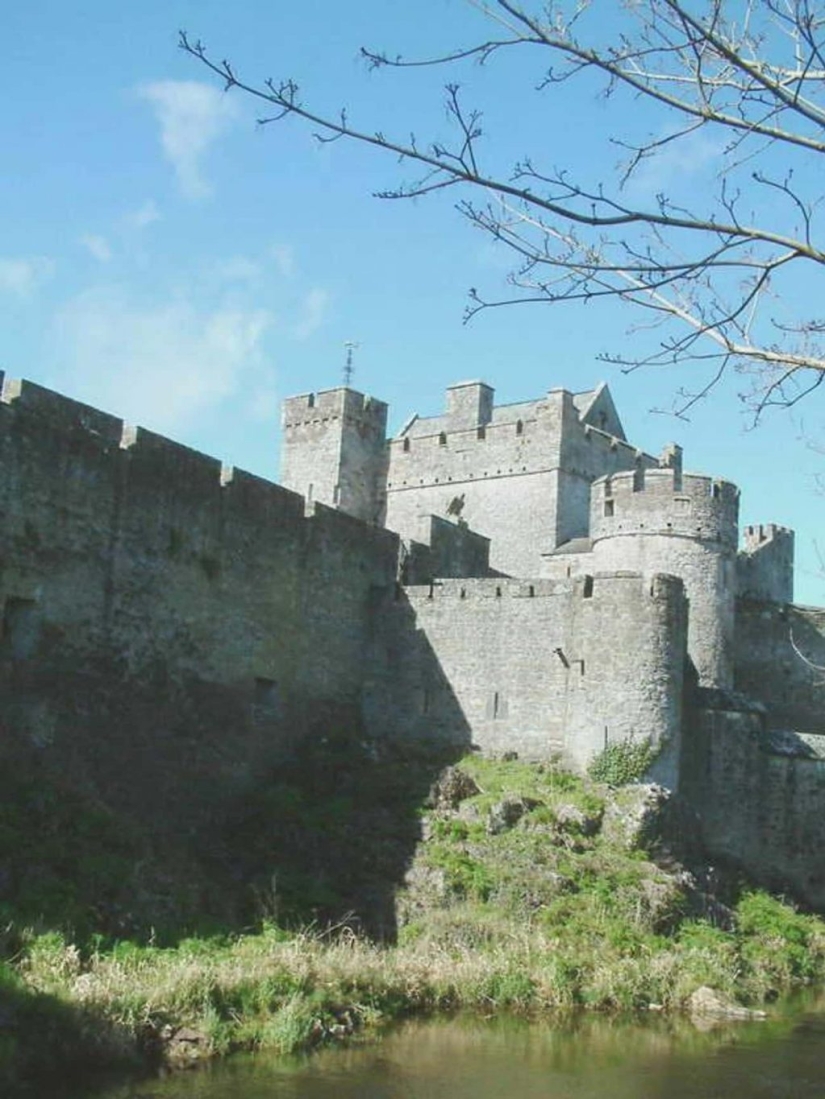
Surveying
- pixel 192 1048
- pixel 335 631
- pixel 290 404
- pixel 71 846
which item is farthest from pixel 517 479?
pixel 192 1048

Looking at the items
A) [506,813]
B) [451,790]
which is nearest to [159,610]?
[451,790]

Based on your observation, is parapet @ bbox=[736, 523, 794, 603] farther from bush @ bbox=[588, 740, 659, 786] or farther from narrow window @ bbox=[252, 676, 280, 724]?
narrow window @ bbox=[252, 676, 280, 724]

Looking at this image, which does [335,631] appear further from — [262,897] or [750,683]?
[750,683]

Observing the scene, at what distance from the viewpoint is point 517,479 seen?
107ft

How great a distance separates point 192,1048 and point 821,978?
11157mm

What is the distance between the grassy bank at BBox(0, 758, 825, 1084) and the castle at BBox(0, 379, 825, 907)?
1740 millimetres

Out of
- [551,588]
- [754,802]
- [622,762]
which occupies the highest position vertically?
[551,588]

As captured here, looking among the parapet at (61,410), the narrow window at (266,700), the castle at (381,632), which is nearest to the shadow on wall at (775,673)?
the castle at (381,632)

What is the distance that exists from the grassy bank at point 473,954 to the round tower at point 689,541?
18.2 feet

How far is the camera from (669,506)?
88.3 feet

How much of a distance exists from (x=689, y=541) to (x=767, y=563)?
9.24 metres

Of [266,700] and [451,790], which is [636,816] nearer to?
[451,790]

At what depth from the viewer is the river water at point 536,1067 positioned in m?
12.7

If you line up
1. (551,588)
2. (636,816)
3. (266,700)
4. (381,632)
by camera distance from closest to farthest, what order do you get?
(636,816) < (266,700) < (551,588) < (381,632)
